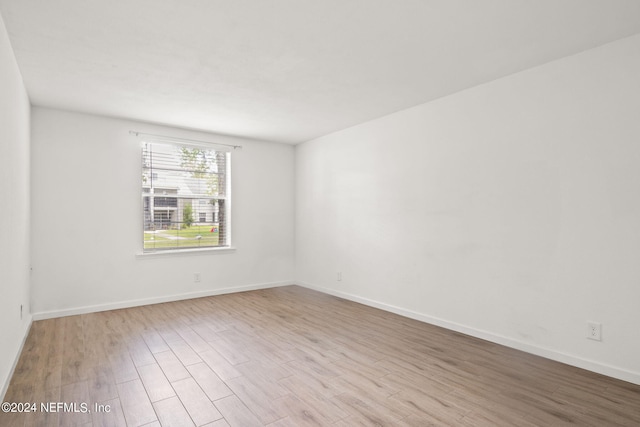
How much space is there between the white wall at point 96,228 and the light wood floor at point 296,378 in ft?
1.86

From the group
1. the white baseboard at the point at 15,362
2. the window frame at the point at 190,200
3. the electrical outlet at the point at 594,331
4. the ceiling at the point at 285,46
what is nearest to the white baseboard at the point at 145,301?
the white baseboard at the point at 15,362

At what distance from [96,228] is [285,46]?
334 cm

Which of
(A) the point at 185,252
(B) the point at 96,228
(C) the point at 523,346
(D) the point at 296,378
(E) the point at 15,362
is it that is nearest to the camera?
(D) the point at 296,378

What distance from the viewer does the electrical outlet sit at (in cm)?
252

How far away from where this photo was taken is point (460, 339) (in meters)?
3.23

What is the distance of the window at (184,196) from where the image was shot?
4.62 m

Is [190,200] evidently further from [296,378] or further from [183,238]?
[296,378]

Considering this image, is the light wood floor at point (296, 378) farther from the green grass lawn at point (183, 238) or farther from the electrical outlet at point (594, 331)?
the green grass lawn at point (183, 238)

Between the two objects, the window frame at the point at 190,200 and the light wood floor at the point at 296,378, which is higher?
the window frame at the point at 190,200

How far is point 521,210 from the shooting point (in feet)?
9.75

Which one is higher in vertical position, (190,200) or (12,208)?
(190,200)

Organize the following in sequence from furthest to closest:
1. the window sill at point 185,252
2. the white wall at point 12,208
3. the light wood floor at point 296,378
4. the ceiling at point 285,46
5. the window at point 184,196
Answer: the window at point 184,196 → the window sill at point 185,252 → the white wall at point 12,208 → the ceiling at point 285,46 → the light wood floor at point 296,378

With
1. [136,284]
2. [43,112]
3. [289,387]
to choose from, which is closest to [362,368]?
[289,387]

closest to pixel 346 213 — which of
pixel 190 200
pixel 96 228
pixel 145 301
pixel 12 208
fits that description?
pixel 190 200
